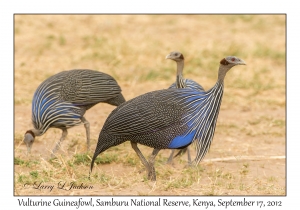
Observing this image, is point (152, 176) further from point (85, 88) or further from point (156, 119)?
point (85, 88)

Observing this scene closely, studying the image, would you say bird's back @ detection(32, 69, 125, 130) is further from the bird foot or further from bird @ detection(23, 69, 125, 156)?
the bird foot

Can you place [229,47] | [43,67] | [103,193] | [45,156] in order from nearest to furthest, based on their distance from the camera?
[103,193]
[45,156]
[43,67]
[229,47]

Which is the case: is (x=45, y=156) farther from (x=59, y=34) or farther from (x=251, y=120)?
(x=59, y=34)

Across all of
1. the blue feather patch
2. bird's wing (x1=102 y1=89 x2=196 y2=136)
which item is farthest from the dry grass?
bird's wing (x1=102 y1=89 x2=196 y2=136)

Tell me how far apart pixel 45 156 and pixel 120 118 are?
1736 mm

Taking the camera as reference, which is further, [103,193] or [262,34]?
[262,34]

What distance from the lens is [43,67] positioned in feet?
36.6

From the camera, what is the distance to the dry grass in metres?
6.11

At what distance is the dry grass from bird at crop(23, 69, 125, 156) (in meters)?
0.38

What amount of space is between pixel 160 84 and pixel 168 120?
15.6ft

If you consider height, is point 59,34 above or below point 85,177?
above

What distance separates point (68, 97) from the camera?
23.2 feet

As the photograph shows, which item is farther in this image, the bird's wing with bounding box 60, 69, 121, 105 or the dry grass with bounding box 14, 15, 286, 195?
the bird's wing with bounding box 60, 69, 121, 105

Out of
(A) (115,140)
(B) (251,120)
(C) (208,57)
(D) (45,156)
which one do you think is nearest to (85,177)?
(A) (115,140)
